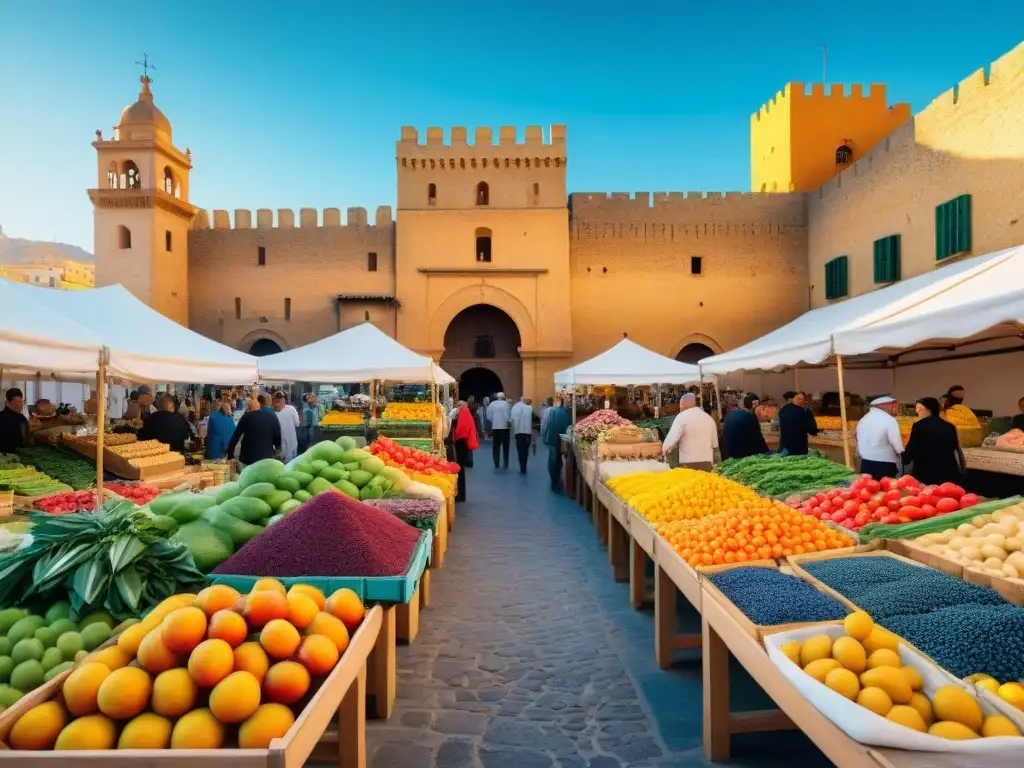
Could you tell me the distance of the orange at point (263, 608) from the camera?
6.80 feet

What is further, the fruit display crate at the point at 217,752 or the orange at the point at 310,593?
the orange at the point at 310,593

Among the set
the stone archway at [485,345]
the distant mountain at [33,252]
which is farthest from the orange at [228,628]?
the distant mountain at [33,252]

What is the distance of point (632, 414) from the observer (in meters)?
16.2

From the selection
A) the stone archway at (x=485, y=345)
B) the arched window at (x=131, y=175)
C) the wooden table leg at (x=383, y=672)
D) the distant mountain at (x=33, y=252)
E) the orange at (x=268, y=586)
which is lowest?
the wooden table leg at (x=383, y=672)

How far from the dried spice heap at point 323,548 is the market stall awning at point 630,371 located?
781cm

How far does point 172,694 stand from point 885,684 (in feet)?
6.49

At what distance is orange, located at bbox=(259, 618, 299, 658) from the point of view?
6.43 ft

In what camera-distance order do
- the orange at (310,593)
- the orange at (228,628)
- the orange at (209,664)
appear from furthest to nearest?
the orange at (310,593), the orange at (228,628), the orange at (209,664)

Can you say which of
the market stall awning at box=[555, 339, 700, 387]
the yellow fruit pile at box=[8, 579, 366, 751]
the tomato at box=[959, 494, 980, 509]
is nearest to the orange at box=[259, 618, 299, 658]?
the yellow fruit pile at box=[8, 579, 366, 751]

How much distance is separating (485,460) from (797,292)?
12998 millimetres

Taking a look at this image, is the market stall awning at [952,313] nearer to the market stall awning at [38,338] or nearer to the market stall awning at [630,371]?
the market stall awning at [630,371]

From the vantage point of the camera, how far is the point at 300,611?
214 cm

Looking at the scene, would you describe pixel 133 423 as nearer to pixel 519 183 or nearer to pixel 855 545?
pixel 855 545

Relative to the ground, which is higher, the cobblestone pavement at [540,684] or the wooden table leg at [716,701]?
the wooden table leg at [716,701]
